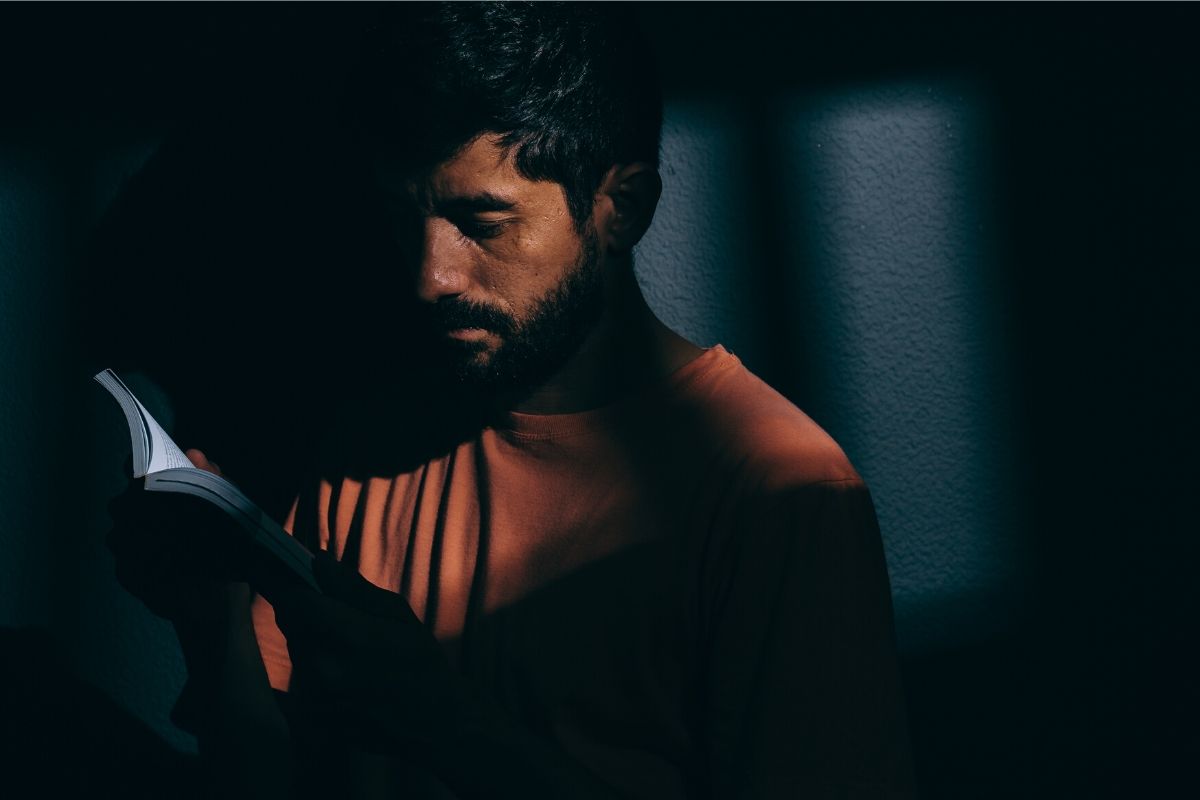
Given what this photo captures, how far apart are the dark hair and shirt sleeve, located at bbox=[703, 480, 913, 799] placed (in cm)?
44

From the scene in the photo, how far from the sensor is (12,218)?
1585 millimetres

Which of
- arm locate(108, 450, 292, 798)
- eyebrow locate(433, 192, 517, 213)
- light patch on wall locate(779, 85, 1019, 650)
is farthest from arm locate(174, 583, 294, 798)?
light patch on wall locate(779, 85, 1019, 650)

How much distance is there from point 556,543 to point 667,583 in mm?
145

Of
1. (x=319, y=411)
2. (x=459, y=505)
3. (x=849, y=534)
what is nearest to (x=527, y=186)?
(x=459, y=505)

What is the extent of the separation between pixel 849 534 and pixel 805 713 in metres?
0.19

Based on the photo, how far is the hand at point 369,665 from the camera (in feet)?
3.24

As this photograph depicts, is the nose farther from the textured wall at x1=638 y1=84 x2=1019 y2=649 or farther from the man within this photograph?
the textured wall at x1=638 y1=84 x2=1019 y2=649

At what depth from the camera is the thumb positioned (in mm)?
1040

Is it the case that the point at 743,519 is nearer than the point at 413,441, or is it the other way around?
the point at 743,519

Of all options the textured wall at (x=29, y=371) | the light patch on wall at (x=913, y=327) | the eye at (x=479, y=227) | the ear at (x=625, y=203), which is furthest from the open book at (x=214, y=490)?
the light patch on wall at (x=913, y=327)

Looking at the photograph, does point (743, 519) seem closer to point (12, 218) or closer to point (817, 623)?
point (817, 623)

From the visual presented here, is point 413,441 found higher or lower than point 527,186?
lower

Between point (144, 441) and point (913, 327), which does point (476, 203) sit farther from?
point (913, 327)

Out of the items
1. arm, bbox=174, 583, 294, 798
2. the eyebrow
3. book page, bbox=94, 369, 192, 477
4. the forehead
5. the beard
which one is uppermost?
the forehead
